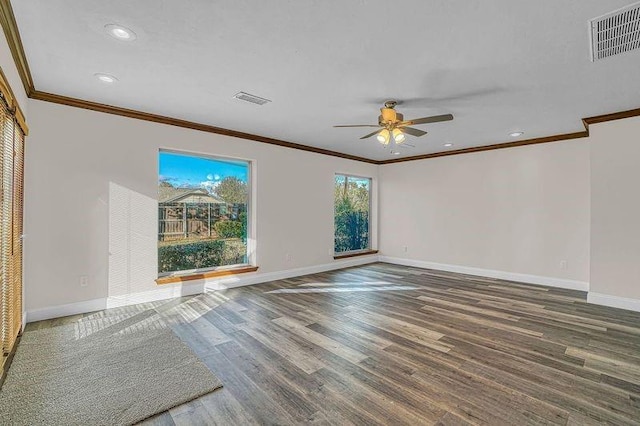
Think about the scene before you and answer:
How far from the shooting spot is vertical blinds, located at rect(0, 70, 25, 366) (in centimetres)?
231

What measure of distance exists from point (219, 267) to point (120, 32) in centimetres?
373

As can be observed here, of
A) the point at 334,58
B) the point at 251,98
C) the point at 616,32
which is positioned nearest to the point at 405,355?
the point at 334,58

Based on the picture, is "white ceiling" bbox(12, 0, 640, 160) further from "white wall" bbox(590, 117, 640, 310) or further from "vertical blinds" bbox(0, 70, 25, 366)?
"vertical blinds" bbox(0, 70, 25, 366)

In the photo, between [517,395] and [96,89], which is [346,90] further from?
[517,395]

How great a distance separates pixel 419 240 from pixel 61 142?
6734 mm

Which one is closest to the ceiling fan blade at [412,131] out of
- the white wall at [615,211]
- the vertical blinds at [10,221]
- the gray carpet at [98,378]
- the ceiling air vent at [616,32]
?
the ceiling air vent at [616,32]

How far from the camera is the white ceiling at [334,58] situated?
6.68ft

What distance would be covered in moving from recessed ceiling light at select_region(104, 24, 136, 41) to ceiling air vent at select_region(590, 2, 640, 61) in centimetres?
340

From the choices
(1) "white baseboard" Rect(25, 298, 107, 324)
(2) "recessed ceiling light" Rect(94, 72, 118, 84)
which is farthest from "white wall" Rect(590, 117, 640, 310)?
(1) "white baseboard" Rect(25, 298, 107, 324)

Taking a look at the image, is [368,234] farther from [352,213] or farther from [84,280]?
[84,280]

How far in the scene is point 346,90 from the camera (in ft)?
10.9

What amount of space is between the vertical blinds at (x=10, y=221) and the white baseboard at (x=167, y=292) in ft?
1.60

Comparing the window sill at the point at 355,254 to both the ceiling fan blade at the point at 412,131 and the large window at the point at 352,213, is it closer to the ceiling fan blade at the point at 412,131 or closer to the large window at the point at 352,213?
the large window at the point at 352,213

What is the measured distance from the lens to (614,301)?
4.13m
